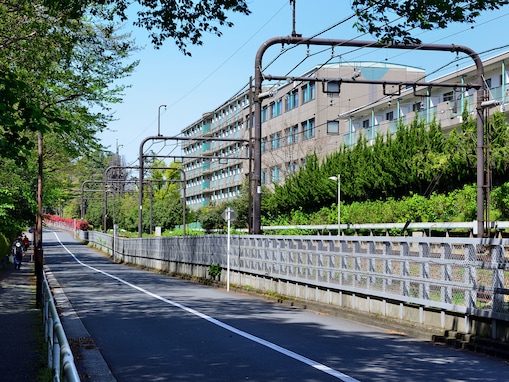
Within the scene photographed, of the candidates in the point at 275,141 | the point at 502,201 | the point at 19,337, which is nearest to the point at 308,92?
the point at 275,141

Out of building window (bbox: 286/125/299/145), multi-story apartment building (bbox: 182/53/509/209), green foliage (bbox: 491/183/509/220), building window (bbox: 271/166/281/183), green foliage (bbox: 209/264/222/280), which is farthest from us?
building window (bbox: 271/166/281/183)

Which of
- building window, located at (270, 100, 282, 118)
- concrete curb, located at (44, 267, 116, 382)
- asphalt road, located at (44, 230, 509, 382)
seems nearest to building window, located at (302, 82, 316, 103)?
building window, located at (270, 100, 282, 118)

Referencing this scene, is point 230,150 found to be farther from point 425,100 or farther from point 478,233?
point 478,233

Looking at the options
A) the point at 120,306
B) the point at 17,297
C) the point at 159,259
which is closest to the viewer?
the point at 120,306

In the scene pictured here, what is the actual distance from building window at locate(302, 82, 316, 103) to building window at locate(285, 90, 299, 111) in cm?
173

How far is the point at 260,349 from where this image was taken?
441 inches

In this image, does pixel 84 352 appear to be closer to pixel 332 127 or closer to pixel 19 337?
pixel 19 337

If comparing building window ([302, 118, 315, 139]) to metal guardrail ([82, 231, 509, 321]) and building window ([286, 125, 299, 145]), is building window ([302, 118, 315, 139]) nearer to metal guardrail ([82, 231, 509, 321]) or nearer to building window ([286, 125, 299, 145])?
building window ([286, 125, 299, 145])

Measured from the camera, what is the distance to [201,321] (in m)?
15.4

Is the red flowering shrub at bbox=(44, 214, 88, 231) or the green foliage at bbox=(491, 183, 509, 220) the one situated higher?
the green foliage at bbox=(491, 183, 509, 220)

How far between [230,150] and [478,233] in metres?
78.6

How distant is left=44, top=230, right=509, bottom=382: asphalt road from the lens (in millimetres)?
9164

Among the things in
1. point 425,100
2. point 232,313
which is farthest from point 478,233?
point 425,100

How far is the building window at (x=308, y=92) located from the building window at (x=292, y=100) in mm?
1730
